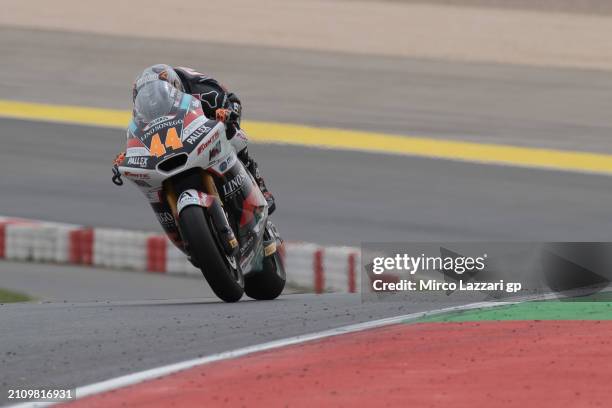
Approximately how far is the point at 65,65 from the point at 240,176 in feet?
48.8

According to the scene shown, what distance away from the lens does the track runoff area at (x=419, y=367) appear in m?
5.94

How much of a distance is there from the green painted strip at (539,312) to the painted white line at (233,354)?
5.0 inches

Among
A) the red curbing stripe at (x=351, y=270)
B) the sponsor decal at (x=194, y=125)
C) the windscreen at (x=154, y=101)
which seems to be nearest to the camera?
the sponsor decal at (x=194, y=125)

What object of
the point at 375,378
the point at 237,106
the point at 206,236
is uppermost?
the point at 237,106

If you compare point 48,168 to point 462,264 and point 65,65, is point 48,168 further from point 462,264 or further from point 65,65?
point 462,264

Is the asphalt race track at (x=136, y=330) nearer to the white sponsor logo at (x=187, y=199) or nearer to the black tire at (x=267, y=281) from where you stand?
the black tire at (x=267, y=281)

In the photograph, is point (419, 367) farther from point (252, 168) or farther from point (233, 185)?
point (252, 168)

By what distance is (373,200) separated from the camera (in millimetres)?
15094

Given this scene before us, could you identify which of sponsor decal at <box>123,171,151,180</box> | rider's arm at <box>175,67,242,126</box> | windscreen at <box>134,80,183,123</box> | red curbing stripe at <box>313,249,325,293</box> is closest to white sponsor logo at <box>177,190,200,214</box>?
sponsor decal at <box>123,171,151,180</box>

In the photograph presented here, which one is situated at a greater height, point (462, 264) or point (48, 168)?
point (48, 168)

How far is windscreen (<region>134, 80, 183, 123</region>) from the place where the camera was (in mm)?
8852

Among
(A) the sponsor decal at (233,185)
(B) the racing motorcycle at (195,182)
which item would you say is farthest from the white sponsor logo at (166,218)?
(A) the sponsor decal at (233,185)

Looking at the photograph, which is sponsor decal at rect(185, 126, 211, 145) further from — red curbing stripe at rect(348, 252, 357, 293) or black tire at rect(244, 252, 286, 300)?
red curbing stripe at rect(348, 252, 357, 293)

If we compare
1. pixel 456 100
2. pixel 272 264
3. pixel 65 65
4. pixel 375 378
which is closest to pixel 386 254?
pixel 272 264
